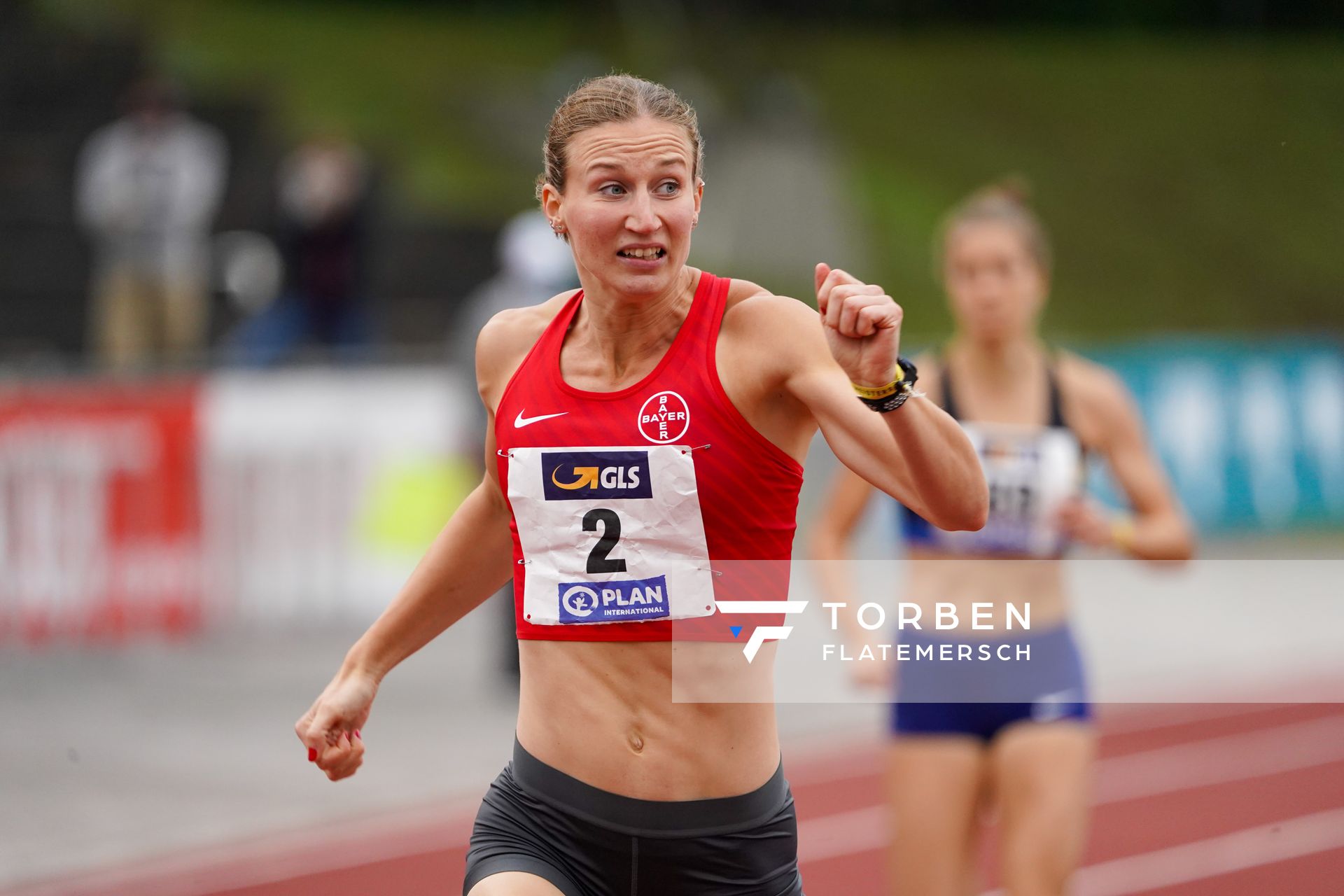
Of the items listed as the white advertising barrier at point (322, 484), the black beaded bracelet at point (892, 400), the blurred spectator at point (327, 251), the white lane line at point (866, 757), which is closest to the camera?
the black beaded bracelet at point (892, 400)

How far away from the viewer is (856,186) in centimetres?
2595

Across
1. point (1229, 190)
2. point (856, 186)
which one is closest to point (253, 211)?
point (856, 186)

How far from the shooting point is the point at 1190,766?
9.13 metres

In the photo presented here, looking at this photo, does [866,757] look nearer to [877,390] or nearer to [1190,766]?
[1190,766]

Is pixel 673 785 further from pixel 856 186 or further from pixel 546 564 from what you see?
pixel 856 186

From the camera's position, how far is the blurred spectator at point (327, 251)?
13.9m

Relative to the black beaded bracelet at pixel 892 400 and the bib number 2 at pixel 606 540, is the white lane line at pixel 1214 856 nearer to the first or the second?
the bib number 2 at pixel 606 540

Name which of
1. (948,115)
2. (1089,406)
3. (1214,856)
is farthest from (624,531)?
(948,115)

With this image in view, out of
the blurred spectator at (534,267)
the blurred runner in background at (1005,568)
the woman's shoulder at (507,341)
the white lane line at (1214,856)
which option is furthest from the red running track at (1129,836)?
the woman's shoulder at (507,341)

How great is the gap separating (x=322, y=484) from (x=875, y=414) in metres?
8.78

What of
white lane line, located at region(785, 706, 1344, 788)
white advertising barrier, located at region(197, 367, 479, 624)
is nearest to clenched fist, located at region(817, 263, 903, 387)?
white lane line, located at region(785, 706, 1344, 788)

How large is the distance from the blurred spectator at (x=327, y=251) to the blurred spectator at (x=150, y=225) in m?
0.76

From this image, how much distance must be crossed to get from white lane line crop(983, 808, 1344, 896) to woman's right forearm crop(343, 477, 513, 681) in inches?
151

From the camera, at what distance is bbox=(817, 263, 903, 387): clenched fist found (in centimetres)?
284
